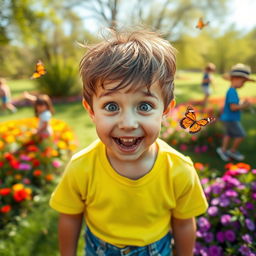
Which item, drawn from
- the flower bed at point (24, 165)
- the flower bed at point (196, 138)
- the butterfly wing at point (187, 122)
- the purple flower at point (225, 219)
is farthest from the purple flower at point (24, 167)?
the flower bed at point (196, 138)

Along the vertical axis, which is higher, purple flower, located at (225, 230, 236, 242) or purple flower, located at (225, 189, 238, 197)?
purple flower, located at (225, 189, 238, 197)

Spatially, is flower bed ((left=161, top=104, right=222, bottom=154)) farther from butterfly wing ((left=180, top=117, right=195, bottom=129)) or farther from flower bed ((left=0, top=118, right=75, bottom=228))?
butterfly wing ((left=180, top=117, right=195, bottom=129))

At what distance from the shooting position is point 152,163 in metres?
1.22

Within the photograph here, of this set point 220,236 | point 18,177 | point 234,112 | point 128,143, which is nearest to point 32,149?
point 18,177

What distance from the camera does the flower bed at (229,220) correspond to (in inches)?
72.0

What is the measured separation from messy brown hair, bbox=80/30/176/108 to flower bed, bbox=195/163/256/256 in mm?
1370

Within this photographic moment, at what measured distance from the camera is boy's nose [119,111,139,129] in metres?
0.94

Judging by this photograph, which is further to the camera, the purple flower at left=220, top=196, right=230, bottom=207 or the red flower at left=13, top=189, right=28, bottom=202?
the red flower at left=13, top=189, right=28, bottom=202

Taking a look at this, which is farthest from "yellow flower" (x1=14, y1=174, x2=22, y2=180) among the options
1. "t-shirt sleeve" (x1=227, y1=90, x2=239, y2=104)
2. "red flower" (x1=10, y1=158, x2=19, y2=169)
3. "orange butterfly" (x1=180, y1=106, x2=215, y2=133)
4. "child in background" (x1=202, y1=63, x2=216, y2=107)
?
"child in background" (x1=202, y1=63, x2=216, y2=107)

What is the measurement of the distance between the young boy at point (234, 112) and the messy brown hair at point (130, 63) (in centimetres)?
241

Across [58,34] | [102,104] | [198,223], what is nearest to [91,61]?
[102,104]

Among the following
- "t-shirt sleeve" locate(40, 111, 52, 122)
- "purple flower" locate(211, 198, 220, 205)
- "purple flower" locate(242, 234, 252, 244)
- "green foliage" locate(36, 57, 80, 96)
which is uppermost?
"purple flower" locate(242, 234, 252, 244)

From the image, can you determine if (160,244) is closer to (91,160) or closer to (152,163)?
(152,163)

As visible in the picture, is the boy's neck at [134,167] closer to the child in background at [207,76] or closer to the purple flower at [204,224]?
the purple flower at [204,224]
